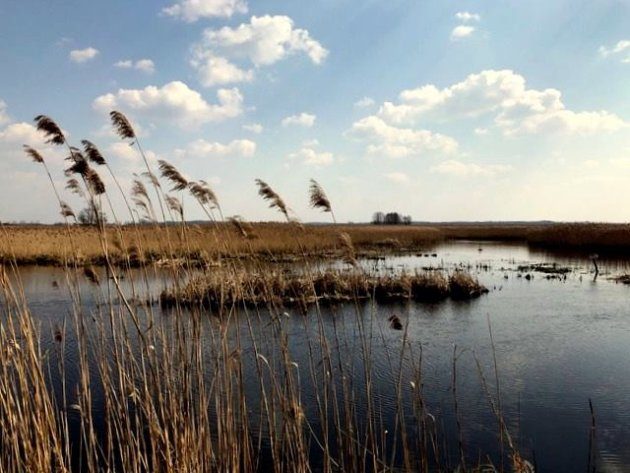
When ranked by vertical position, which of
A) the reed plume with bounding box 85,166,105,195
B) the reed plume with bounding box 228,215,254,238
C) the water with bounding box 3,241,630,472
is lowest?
the water with bounding box 3,241,630,472

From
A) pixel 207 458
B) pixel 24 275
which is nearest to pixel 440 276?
pixel 207 458

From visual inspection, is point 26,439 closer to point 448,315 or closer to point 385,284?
point 448,315

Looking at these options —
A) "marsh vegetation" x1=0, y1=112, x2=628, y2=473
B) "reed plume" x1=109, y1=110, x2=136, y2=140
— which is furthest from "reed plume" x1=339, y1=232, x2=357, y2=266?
"reed plume" x1=109, y1=110, x2=136, y2=140

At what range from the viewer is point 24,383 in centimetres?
331

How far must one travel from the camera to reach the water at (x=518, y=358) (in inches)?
226

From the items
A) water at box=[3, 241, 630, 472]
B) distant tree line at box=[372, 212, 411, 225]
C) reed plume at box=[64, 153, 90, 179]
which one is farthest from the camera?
distant tree line at box=[372, 212, 411, 225]

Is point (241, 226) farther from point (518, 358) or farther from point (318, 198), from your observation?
point (518, 358)

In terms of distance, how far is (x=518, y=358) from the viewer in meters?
8.78

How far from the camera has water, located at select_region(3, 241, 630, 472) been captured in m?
5.73

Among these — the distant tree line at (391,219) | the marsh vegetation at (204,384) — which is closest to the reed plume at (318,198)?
the marsh vegetation at (204,384)

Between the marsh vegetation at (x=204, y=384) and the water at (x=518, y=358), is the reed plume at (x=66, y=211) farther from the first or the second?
the water at (x=518, y=358)

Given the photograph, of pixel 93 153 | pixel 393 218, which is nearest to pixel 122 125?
pixel 93 153

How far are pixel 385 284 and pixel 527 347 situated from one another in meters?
5.60

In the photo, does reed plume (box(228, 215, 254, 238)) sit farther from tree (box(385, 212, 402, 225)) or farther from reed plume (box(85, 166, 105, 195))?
tree (box(385, 212, 402, 225))
